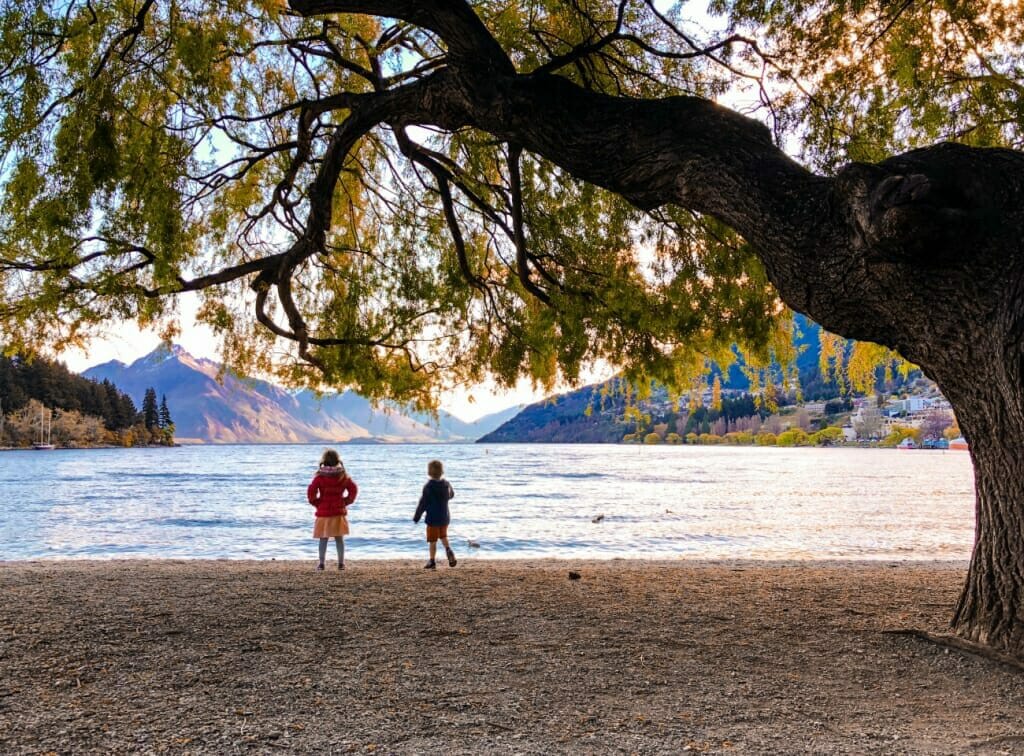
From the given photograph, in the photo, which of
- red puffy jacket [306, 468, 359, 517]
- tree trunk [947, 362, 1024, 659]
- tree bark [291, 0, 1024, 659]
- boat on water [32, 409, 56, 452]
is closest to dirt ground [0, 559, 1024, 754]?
tree trunk [947, 362, 1024, 659]

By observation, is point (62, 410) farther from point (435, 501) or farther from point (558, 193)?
point (558, 193)

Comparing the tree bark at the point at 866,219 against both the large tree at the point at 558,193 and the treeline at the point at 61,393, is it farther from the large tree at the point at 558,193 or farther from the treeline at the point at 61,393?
the treeline at the point at 61,393

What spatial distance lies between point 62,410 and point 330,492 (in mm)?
109102

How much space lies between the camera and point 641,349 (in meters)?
7.57

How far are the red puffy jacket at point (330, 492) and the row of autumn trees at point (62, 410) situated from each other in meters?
95.3

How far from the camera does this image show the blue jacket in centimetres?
890

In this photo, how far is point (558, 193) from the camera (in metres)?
8.12

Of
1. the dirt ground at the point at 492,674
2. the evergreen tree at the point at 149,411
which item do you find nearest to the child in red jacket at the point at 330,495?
the dirt ground at the point at 492,674

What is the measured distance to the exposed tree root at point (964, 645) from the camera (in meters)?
4.04

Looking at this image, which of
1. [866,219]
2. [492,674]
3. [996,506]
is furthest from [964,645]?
[492,674]

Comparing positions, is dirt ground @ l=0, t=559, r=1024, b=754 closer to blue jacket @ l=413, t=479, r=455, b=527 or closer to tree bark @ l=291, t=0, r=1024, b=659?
tree bark @ l=291, t=0, r=1024, b=659

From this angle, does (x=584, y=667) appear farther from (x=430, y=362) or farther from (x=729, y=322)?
(x=430, y=362)

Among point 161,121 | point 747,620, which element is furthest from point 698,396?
point 161,121

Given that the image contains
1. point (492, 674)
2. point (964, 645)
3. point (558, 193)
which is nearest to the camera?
point (492, 674)
